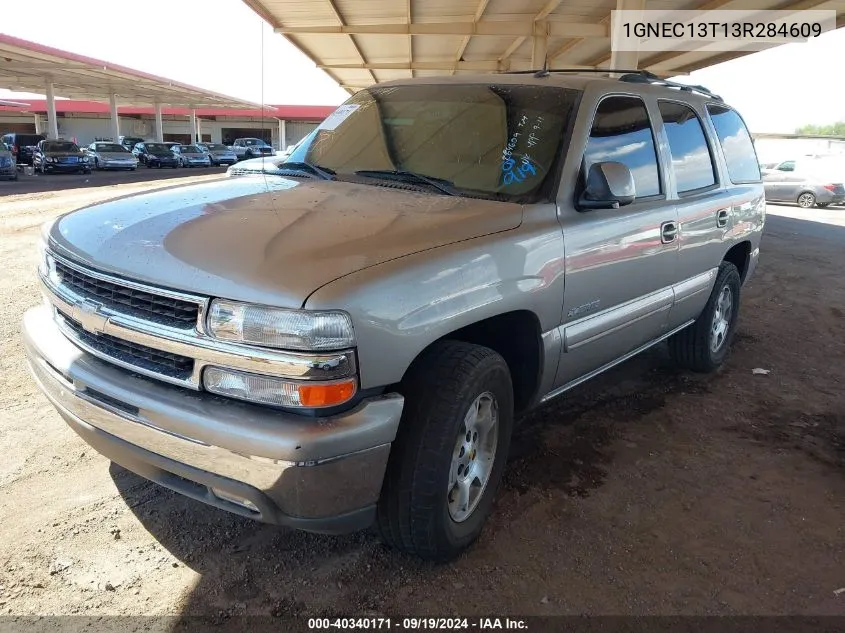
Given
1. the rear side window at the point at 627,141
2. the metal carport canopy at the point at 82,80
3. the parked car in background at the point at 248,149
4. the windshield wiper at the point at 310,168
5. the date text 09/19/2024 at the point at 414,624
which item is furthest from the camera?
the parked car in background at the point at 248,149

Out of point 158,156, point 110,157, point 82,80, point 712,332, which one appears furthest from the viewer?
point 82,80

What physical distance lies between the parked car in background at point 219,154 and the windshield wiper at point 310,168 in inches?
1423

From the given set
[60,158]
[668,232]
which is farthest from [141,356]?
[60,158]

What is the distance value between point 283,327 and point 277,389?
211 millimetres

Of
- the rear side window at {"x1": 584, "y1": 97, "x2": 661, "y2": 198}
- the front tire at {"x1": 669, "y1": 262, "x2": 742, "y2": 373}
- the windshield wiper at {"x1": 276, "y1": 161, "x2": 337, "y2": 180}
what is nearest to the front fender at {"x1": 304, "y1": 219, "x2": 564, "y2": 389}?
the rear side window at {"x1": 584, "y1": 97, "x2": 661, "y2": 198}

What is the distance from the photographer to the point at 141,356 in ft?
7.80

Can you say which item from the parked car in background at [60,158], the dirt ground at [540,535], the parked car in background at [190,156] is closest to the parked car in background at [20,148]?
the parked car in background at [60,158]

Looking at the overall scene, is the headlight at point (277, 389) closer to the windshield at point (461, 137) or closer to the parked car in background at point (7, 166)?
the windshield at point (461, 137)

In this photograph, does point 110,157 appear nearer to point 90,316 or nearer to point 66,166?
point 66,166

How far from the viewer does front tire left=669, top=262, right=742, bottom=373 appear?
4.98 m

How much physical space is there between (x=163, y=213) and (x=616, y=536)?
245 cm

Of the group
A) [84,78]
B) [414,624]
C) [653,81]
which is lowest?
[414,624]

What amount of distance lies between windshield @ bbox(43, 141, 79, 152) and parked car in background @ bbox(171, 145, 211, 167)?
7879 millimetres

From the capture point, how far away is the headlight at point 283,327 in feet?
6.82
